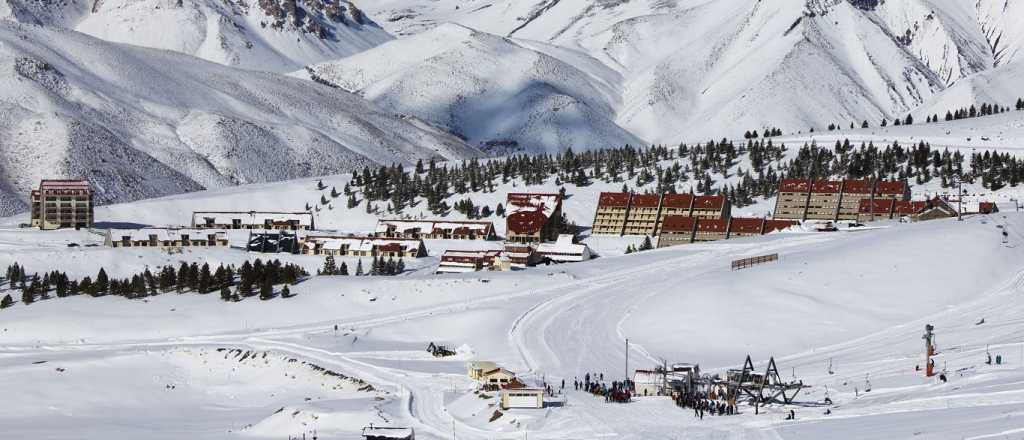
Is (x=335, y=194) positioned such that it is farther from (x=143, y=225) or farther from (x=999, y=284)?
(x=999, y=284)

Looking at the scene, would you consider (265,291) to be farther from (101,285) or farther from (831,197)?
(831,197)

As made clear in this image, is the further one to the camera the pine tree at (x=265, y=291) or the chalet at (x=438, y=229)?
the chalet at (x=438, y=229)

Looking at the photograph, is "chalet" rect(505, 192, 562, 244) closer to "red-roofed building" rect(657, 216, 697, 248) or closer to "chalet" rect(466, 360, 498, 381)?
"red-roofed building" rect(657, 216, 697, 248)

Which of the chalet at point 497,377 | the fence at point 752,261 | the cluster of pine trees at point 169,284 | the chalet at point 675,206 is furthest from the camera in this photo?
the chalet at point 675,206

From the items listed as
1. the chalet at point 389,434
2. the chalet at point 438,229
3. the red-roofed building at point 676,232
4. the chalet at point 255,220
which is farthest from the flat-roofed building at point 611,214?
the chalet at point 389,434

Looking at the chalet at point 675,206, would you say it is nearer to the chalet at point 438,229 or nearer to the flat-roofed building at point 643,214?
the flat-roofed building at point 643,214

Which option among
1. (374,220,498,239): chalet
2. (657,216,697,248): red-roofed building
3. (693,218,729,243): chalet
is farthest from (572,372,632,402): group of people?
(374,220,498,239): chalet

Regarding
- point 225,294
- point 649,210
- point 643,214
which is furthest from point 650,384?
point 649,210
